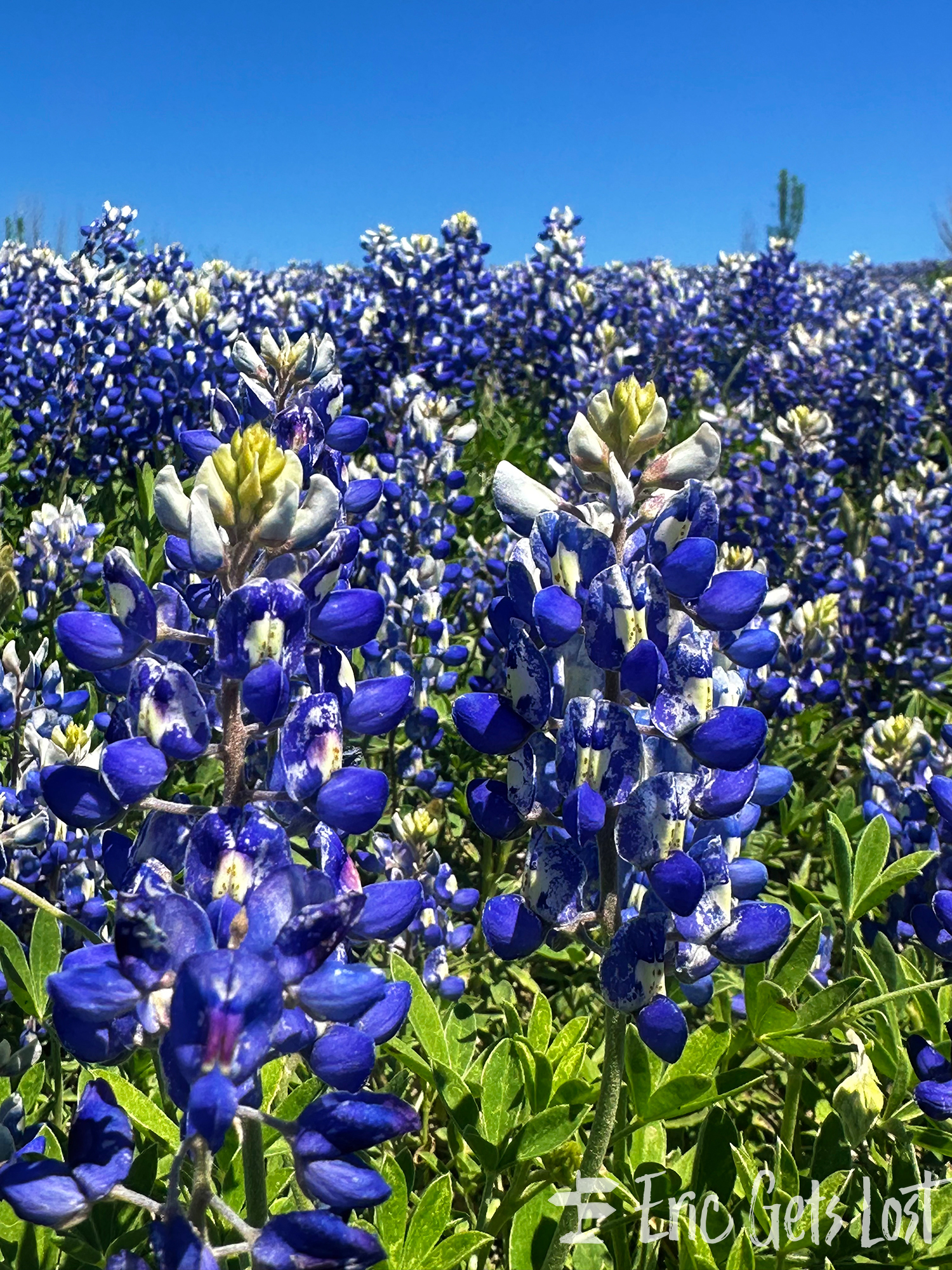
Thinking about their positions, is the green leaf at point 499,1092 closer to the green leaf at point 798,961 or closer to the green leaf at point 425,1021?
the green leaf at point 425,1021

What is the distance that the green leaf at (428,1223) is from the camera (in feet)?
4.53

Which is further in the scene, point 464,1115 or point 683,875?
point 464,1115

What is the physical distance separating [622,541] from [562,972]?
6.49ft

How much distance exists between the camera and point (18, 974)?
1.67 m

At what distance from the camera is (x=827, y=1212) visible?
1.58 metres

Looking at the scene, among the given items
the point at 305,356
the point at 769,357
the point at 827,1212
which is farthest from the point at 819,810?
the point at 769,357

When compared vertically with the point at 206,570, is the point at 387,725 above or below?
below

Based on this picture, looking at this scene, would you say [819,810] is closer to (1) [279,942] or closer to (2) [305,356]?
(2) [305,356]

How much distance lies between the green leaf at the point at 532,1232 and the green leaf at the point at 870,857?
79 centimetres

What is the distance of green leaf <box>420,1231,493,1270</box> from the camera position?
1.36 meters

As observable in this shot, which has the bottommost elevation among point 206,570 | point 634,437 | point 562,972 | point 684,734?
point 562,972

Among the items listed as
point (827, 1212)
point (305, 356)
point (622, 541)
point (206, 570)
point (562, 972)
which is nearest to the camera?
point (206, 570)

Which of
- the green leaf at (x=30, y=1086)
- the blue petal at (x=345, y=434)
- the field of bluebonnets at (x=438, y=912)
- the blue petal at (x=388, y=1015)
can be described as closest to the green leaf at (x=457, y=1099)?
the field of bluebonnets at (x=438, y=912)

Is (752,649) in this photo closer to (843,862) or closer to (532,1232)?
(843,862)
